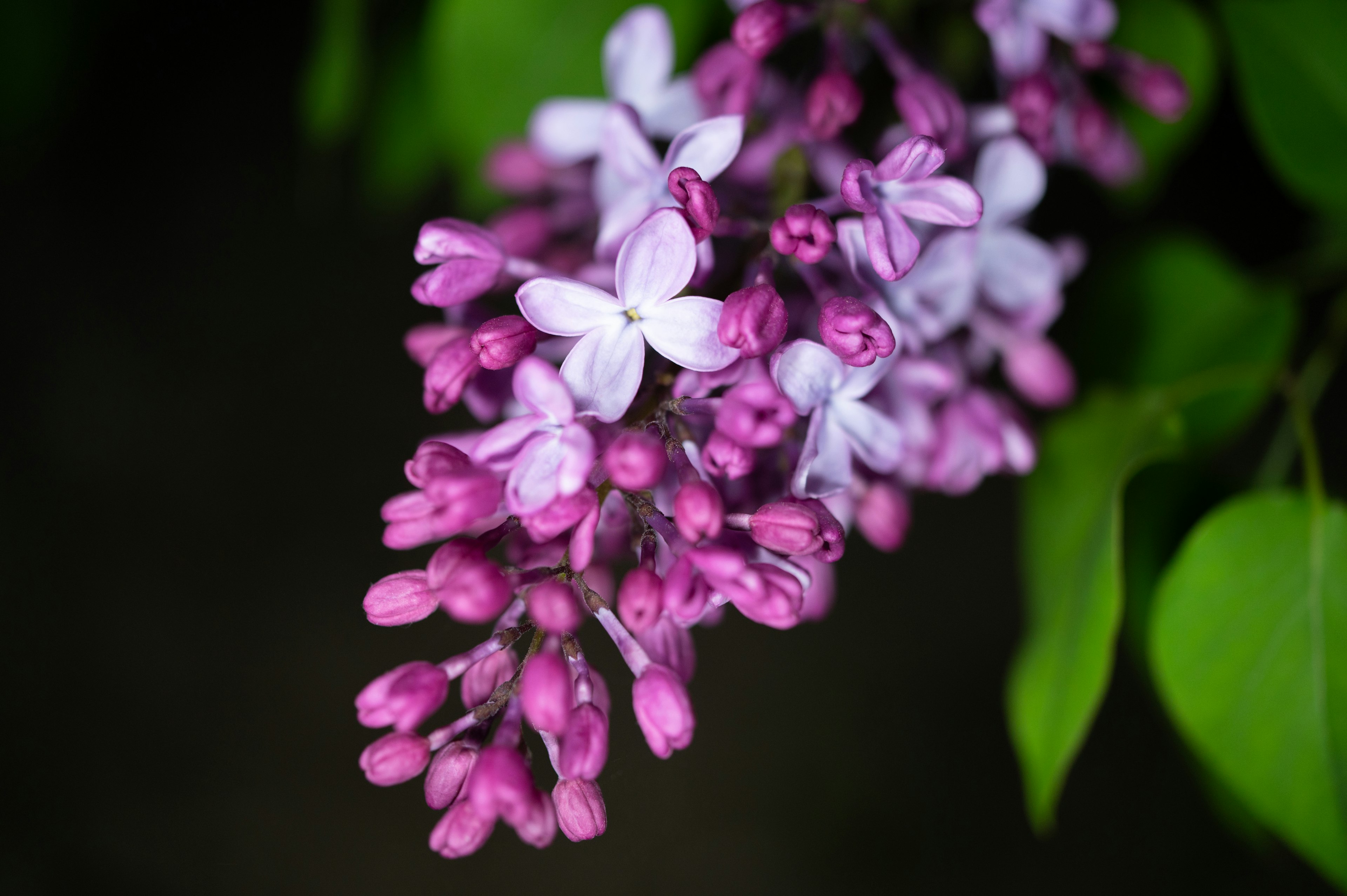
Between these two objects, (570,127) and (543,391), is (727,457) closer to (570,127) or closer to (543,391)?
(543,391)

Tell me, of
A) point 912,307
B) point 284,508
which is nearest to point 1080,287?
point 912,307

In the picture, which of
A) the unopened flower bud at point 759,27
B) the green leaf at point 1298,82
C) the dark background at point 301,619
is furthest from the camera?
the dark background at point 301,619

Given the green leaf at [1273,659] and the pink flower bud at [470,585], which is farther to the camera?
the green leaf at [1273,659]

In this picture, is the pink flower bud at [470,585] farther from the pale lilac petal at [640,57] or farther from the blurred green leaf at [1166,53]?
the blurred green leaf at [1166,53]

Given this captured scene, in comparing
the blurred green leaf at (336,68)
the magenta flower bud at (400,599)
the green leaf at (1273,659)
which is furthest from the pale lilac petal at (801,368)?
the blurred green leaf at (336,68)

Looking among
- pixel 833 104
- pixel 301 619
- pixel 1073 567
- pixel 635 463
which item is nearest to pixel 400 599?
pixel 635 463

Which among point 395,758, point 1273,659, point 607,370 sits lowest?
point 1273,659
